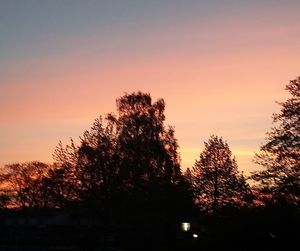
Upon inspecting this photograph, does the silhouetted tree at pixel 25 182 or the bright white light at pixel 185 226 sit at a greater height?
the silhouetted tree at pixel 25 182

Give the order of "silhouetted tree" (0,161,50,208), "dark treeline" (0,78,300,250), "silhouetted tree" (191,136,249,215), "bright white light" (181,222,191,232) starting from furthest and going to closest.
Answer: "silhouetted tree" (0,161,50,208)
"bright white light" (181,222,191,232)
"silhouetted tree" (191,136,249,215)
"dark treeline" (0,78,300,250)

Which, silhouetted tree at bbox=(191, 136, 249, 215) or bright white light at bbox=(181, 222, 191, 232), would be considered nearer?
silhouetted tree at bbox=(191, 136, 249, 215)

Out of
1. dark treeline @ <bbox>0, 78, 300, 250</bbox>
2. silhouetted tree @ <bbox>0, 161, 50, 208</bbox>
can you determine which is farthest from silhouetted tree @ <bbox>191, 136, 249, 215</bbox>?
silhouetted tree @ <bbox>0, 161, 50, 208</bbox>

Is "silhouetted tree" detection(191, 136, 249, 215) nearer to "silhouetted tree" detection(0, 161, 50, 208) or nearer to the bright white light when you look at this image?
the bright white light

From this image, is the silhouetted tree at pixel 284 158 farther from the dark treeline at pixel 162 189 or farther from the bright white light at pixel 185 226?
the bright white light at pixel 185 226

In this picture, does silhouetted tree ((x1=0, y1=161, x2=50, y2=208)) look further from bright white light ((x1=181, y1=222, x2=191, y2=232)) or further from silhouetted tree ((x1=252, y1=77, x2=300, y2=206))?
silhouetted tree ((x1=252, y1=77, x2=300, y2=206))

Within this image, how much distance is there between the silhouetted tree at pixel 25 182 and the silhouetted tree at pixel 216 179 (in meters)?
28.3

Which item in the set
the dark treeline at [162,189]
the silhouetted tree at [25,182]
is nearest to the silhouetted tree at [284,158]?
the dark treeline at [162,189]

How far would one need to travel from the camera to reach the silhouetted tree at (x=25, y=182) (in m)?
75.8

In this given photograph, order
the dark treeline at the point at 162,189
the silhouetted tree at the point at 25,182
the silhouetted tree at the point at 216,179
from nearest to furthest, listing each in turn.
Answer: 1. the dark treeline at the point at 162,189
2. the silhouetted tree at the point at 216,179
3. the silhouetted tree at the point at 25,182

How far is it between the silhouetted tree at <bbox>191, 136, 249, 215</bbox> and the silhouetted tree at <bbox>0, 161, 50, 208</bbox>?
92.8 ft

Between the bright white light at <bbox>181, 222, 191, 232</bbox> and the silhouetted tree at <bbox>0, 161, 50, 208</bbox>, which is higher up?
the silhouetted tree at <bbox>0, 161, 50, 208</bbox>

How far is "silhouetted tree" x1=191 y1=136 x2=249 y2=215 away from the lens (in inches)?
1986

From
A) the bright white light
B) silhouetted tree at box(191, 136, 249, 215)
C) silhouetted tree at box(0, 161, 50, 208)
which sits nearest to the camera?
silhouetted tree at box(191, 136, 249, 215)
